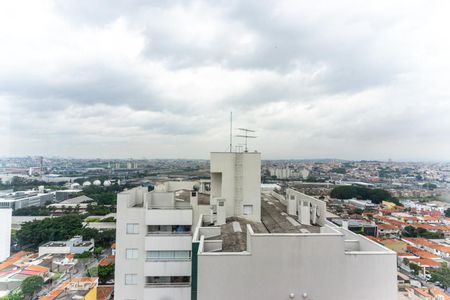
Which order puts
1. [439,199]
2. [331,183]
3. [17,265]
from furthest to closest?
[331,183]
[439,199]
[17,265]

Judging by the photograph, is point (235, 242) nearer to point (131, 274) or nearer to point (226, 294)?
point (226, 294)

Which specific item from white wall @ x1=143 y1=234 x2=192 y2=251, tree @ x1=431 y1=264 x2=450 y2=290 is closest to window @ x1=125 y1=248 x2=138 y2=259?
white wall @ x1=143 y1=234 x2=192 y2=251

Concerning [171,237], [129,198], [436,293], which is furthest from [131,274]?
[436,293]

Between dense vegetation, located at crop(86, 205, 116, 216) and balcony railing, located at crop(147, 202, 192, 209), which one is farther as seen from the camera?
dense vegetation, located at crop(86, 205, 116, 216)

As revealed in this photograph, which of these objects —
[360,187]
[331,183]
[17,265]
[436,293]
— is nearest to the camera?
[436,293]

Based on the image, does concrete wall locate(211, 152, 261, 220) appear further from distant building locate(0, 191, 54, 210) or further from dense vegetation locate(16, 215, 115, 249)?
distant building locate(0, 191, 54, 210)

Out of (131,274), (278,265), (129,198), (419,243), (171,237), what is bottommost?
(419,243)

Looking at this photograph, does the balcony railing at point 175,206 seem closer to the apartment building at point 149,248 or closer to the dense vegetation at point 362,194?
the apartment building at point 149,248
